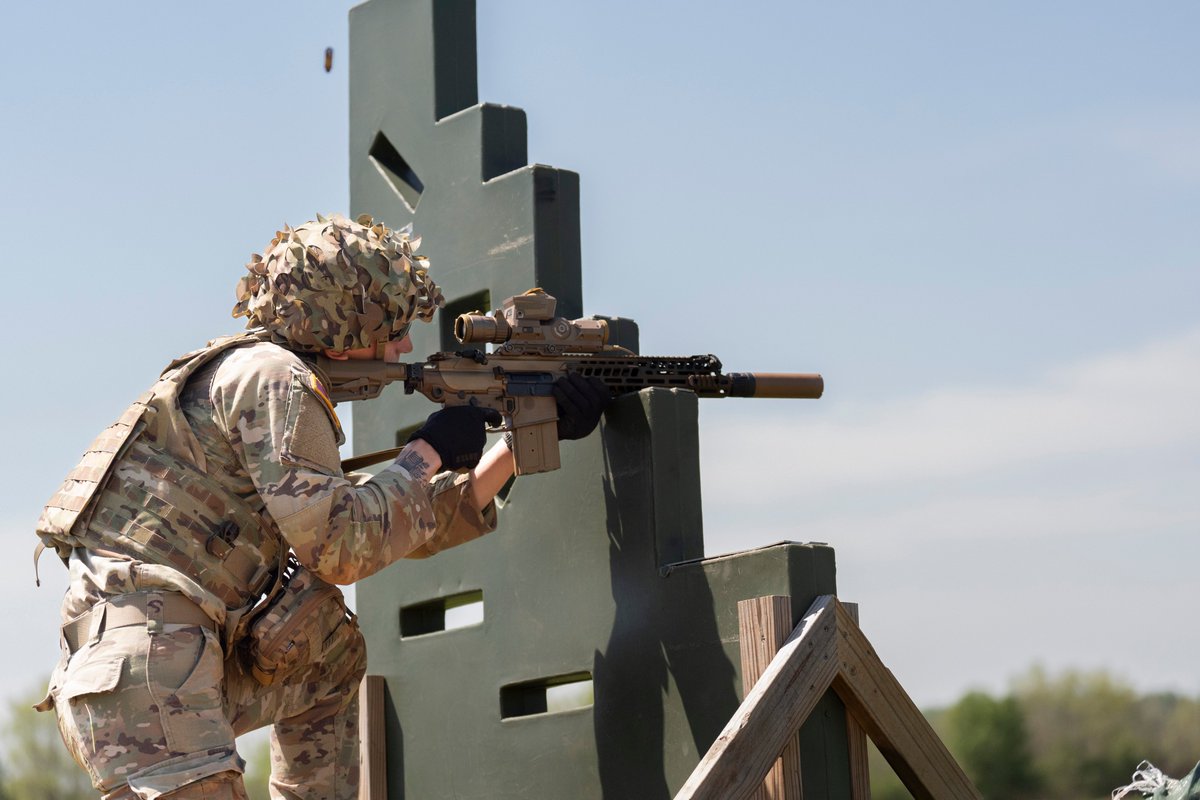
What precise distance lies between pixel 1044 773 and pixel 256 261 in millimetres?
16531

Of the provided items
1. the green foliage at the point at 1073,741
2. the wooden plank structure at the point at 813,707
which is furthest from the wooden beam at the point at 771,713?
the green foliage at the point at 1073,741

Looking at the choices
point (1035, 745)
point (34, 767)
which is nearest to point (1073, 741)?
point (1035, 745)

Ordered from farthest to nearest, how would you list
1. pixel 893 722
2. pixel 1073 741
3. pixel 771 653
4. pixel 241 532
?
pixel 1073 741 < pixel 893 722 < pixel 771 653 < pixel 241 532

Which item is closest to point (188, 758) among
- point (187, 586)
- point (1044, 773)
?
point (187, 586)

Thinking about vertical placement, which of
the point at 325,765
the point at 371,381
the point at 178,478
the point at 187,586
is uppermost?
the point at 371,381

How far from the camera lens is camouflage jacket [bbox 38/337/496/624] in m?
3.84

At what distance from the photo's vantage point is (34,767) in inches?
773

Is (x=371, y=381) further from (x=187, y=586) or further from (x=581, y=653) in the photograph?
(x=581, y=653)

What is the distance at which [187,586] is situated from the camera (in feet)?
12.6

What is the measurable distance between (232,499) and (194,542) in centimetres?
16

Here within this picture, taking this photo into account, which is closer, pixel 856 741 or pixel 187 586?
pixel 187 586

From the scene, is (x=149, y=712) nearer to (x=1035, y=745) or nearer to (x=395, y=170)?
(x=395, y=170)

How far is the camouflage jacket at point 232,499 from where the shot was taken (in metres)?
3.84

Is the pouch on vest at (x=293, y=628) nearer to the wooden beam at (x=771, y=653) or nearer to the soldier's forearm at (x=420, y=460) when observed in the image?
the soldier's forearm at (x=420, y=460)
